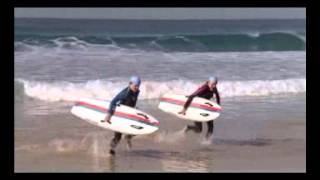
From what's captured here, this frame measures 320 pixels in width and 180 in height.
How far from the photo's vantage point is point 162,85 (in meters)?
3.18

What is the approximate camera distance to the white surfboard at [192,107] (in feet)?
10.2

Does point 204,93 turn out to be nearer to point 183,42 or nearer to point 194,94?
point 194,94

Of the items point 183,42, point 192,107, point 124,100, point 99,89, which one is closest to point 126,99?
point 124,100

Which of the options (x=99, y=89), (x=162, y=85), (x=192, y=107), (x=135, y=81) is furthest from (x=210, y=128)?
(x=99, y=89)

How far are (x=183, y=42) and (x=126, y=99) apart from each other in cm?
38

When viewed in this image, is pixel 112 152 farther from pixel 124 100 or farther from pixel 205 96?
pixel 205 96

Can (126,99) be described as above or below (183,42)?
below

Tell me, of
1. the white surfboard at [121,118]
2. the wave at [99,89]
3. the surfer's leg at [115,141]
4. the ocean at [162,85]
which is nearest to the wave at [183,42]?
the ocean at [162,85]

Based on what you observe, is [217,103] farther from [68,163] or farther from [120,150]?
[68,163]

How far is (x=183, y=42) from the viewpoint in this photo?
3240 mm

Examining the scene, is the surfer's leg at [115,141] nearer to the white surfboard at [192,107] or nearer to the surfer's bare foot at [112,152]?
the surfer's bare foot at [112,152]

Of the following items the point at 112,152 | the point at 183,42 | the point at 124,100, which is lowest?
the point at 112,152

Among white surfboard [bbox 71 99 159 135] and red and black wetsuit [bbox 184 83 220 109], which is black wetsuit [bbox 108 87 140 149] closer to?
white surfboard [bbox 71 99 159 135]

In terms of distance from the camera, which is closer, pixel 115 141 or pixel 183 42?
pixel 115 141
